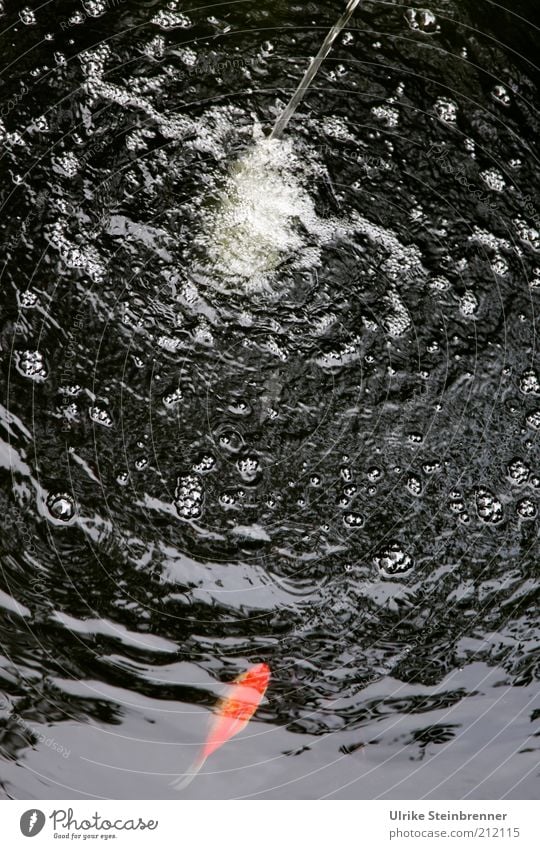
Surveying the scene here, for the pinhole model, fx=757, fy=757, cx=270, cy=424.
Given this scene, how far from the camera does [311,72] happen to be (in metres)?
1.58

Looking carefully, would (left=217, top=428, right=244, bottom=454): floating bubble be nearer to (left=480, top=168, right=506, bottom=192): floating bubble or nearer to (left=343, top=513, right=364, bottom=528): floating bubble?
(left=343, top=513, right=364, bottom=528): floating bubble

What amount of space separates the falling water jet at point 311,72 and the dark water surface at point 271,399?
0.07ft

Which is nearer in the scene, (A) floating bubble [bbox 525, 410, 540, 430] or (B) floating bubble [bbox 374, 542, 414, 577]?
(B) floating bubble [bbox 374, 542, 414, 577]

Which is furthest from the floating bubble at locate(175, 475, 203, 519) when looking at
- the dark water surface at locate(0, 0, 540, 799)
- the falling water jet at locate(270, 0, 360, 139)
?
the falling water jet at locate(270, 0, 360, 139)

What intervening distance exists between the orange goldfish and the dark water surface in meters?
0.01

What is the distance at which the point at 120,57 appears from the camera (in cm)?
156

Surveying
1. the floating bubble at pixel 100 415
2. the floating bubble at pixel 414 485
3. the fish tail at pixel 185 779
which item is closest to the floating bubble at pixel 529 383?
the floating bubble at pixel 414 485

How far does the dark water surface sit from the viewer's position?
1197 millimetres

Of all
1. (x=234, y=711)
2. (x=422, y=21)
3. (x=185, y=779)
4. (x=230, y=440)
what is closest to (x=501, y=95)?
(x=422, y=21)

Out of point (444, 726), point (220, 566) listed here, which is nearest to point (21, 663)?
point (220, 566)

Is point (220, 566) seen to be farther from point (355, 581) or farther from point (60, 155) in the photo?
point (60, 155)

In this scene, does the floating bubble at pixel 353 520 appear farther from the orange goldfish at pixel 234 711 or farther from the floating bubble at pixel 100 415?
the floating bubble at pixel 100 415

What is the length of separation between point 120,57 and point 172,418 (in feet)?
2.58

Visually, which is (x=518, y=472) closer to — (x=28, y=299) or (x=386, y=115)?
(x=386, y=115)
